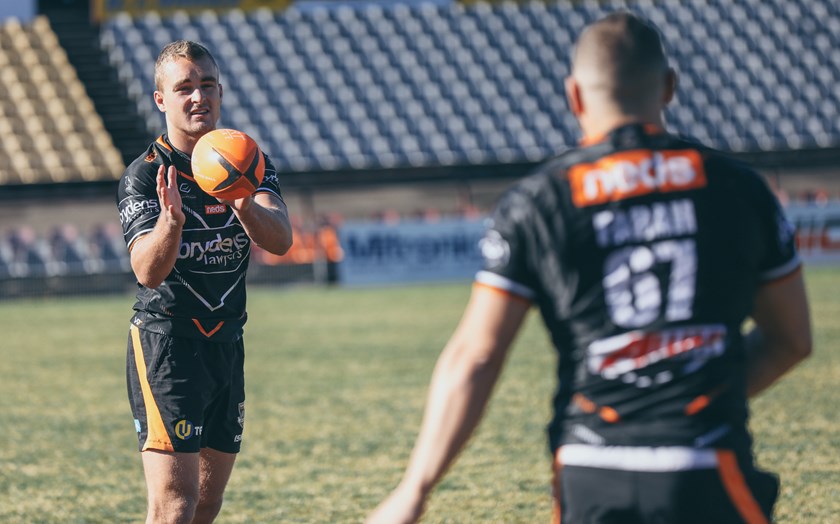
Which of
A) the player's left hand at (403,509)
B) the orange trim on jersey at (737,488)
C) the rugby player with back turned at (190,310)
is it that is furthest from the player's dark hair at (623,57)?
the rugby player with back turned at (190,310)

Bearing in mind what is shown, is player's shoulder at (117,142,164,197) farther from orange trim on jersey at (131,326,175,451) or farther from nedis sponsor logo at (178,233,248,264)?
orange trim on jersey at (131,326,175,451)

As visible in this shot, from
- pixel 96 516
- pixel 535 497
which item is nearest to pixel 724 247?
pixel 535 497

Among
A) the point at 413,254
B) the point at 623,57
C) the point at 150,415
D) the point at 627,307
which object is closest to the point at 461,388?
the point at 627,307

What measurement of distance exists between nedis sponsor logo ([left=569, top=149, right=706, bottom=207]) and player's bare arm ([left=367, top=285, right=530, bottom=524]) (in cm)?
27

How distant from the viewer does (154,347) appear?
444cm

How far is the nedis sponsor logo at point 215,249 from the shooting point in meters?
4.43

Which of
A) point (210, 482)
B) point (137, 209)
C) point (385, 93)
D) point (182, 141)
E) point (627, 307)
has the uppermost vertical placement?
point (385, 93)

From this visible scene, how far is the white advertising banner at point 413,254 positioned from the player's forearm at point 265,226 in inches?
780

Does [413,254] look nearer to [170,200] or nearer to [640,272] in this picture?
[170,200]

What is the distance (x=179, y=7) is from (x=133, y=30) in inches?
57.4

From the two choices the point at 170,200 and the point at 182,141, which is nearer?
the point at 170,200

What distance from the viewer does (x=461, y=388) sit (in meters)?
2.53

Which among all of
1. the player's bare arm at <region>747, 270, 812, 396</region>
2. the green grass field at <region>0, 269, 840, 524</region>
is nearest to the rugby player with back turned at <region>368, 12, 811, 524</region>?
the player's bare arm at <region>747, 270, 812, 396</region>

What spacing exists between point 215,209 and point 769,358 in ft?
7.59
